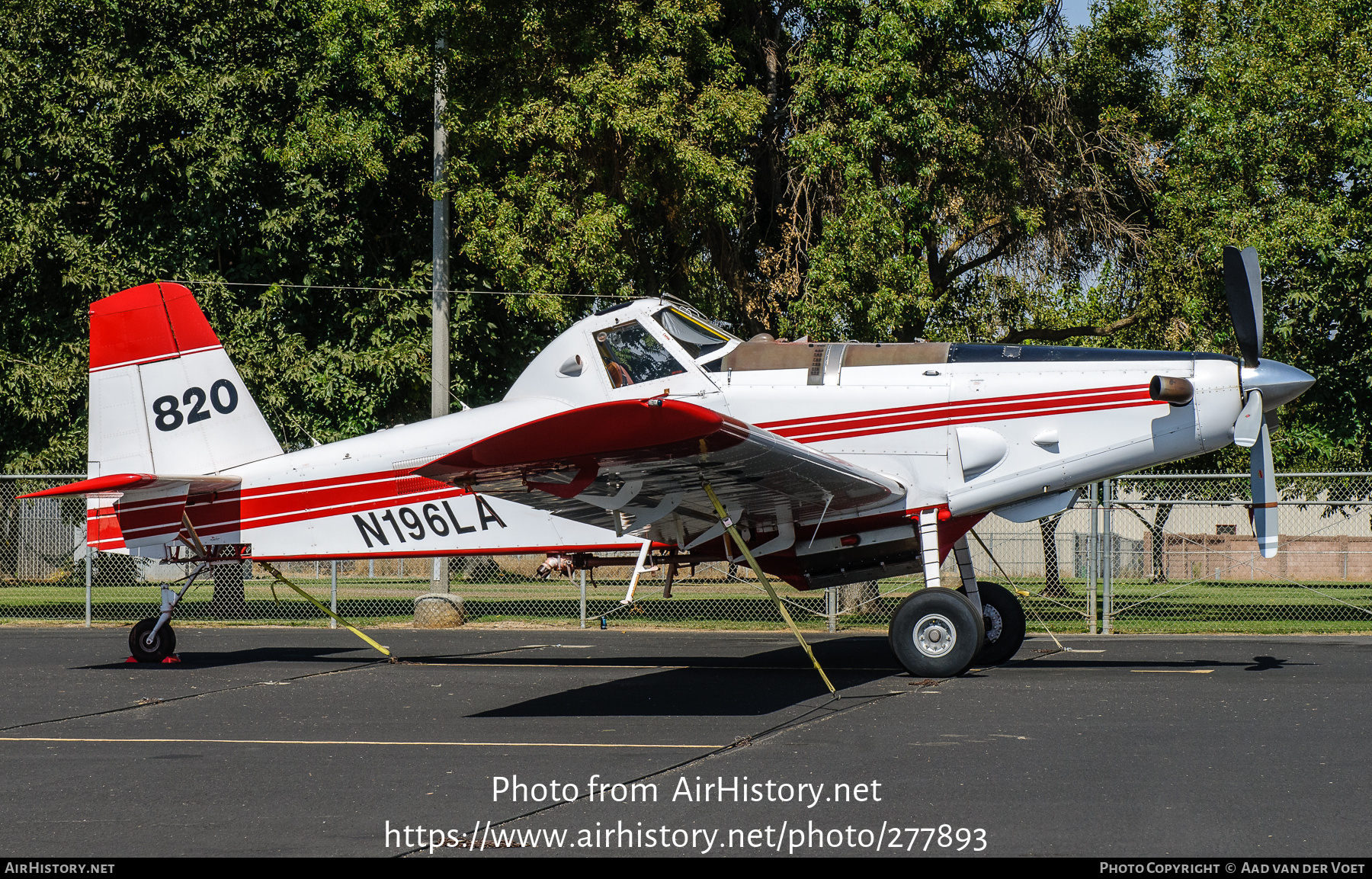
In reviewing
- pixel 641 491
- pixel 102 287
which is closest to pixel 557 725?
pixel 641 491

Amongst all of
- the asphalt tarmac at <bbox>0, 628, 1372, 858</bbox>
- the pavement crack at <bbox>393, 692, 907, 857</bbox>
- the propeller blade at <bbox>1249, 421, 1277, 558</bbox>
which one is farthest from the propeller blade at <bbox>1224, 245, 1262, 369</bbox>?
the pavement crack at <bbox>393, 692, 907, 857</bbox>

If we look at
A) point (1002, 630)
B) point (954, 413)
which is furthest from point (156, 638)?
point (1002, 630)

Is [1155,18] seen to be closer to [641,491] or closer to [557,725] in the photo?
[641,491]

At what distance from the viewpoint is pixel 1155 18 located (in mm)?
Result: 20234

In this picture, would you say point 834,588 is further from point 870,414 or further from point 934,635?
point 870,414

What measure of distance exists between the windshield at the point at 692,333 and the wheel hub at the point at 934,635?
2.85 m

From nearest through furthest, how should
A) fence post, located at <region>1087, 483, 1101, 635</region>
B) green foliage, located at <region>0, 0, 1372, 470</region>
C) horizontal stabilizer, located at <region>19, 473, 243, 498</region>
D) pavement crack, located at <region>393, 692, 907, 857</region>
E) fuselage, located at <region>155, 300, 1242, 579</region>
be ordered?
pavement crack, located at <region>393, 692, 907, 857</region>, fuselage, located at <region>155, 300, 1242, 579</region>, horizontal stabilizer, located at <region>19, 473, 243, 498</region>, fence post, located at <region>1087, 483, 1101, 635</region>, green foliage, located at <region>0, 0, 1372, 470</region>

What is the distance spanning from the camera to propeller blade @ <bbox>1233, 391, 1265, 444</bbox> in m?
9.02

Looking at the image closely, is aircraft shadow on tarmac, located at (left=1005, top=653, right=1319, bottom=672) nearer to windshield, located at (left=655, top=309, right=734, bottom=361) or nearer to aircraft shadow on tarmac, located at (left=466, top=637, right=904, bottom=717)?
aircraft shadow on tarmac, located at (left=466, top=637, right=904, bottom=717)

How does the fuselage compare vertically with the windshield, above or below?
below

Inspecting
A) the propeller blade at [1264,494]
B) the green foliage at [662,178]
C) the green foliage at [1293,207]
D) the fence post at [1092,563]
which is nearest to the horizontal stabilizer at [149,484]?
the green foliage at [662,178]

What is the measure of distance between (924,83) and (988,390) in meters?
7.82

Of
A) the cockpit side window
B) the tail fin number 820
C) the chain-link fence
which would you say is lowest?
the chain-link fence

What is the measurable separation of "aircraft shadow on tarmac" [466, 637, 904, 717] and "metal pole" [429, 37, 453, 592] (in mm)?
5512
